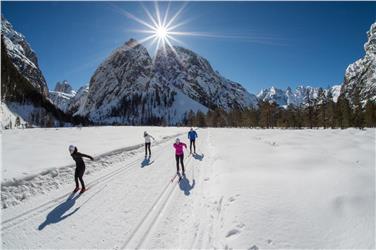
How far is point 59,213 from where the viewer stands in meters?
8.21

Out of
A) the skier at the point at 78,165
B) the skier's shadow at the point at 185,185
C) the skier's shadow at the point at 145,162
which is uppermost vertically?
the skier at the point at 78,165

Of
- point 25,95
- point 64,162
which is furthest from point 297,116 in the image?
point 25,95

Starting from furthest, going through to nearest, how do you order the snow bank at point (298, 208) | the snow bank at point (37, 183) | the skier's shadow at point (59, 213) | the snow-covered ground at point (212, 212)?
the snow bank at point (37, 183)
the skier's shadow at point (59, 213)
the snow-covered ground at point (212, 212)
the snow bank at point (298, 208)

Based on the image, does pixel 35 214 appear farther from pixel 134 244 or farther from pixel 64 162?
pixel 64 162

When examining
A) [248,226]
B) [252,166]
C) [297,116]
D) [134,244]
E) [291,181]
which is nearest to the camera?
[134,244]

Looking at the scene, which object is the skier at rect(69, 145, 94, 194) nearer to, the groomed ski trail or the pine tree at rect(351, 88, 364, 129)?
the groomed ski trail

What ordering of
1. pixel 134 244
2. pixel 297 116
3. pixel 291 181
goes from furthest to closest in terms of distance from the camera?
pixel 297 116
pixel 291 181
pixel 134 244

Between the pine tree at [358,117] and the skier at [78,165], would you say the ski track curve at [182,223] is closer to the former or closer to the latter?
the skier at [78,165]

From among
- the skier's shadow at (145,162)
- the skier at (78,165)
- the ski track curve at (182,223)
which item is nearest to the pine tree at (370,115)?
the skier's shadow at (145,162)

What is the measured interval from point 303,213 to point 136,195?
6550 millimetres

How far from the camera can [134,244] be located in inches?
238

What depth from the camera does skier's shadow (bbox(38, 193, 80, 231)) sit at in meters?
7.55

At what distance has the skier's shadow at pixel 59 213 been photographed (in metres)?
7.55

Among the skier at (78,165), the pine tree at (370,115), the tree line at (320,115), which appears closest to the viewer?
the skier at (78,165)
